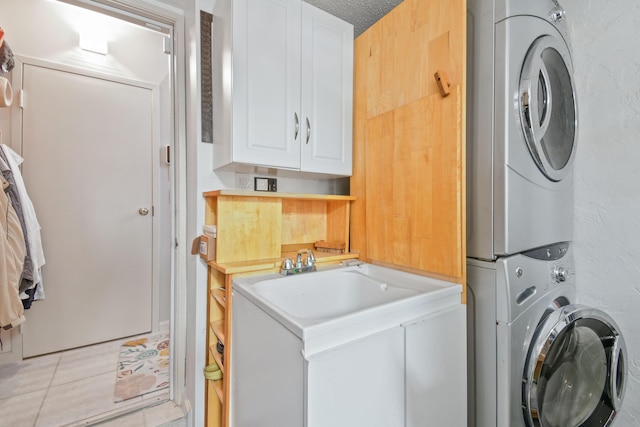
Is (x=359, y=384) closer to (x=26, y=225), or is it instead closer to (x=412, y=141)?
(x=412, y=141)

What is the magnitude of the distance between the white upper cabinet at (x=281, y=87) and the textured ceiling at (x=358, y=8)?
0.16 meters

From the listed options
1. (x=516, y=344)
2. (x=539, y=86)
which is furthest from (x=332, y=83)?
(x=516, y=344)

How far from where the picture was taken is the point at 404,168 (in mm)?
1251

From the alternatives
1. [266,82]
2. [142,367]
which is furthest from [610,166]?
[142,367]

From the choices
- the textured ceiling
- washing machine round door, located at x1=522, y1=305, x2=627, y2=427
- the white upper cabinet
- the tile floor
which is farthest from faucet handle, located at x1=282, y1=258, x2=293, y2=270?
the textured ceiling

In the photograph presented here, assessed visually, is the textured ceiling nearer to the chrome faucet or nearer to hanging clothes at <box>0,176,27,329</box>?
the chrome faucet

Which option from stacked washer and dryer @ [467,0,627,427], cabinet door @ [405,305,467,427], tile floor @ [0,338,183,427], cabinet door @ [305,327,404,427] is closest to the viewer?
cabinet door @ [305,327,404,427]

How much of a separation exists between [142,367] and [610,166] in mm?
3036

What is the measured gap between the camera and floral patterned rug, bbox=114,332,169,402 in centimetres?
177

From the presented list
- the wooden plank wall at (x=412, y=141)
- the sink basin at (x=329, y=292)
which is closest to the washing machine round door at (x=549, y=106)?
the wooden plank wall at (x=412, y=141)

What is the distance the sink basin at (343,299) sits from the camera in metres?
0.74

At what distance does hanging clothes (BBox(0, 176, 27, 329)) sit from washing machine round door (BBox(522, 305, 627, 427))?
2.40 meters

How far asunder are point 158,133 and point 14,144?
36.2 inches

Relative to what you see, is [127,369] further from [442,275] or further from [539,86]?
[539,86]
